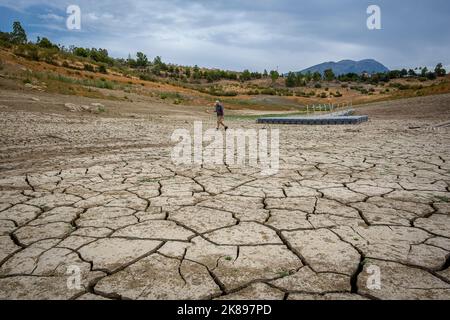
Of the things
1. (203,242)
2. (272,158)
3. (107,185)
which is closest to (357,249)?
(203,242)

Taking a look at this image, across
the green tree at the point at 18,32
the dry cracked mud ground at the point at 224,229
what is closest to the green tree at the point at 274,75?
the green tree at the point at 18,32

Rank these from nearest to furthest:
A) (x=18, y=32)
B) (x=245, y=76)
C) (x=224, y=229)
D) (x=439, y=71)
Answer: (x=224, y=229)
(x=18, y=32)
(x=439, y=71)
(x=245, y=76)

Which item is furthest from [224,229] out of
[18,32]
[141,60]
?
[141,60]

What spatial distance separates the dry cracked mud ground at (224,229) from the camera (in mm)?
1778

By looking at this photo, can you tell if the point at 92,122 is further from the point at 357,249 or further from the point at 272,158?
the point at 357,249

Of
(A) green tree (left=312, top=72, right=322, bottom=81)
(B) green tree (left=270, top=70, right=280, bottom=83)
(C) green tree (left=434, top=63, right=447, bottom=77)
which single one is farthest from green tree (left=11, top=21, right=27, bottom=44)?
(C) green tree (left=434, top=63, right=447, bottom=77)

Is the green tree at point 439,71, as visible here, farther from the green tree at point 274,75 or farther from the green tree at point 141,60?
the green tree at point 141,60

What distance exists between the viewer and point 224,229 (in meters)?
2.50

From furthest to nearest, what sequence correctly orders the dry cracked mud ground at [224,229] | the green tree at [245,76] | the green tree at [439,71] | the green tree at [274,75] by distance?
the green tree at [245,76] < the green tree at [274,75] < the green tree at [439,71] < the dry cracked mud ground at [224,229]

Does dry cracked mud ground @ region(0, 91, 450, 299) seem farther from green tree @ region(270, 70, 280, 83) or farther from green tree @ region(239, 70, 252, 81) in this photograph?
green tree @ region(239, 70, 252, 81)

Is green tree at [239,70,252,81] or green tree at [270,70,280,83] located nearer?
green tree at [270,70,280,83]

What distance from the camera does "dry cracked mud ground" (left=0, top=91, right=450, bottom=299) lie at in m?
1.78

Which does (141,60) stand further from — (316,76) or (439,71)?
(439,71)
